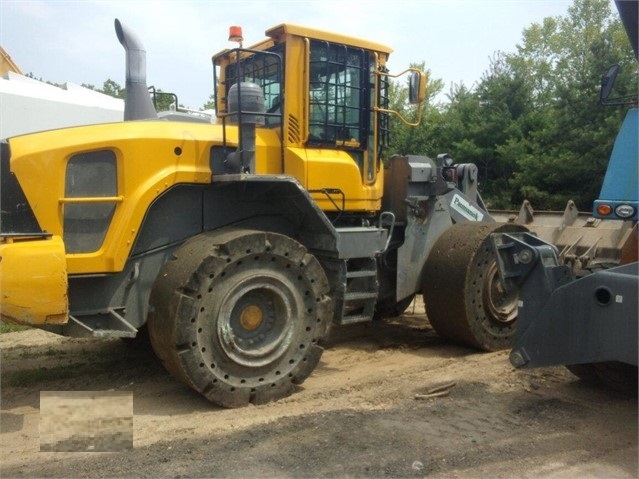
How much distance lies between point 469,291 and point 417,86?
2.02m

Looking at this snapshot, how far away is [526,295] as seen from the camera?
4.27m

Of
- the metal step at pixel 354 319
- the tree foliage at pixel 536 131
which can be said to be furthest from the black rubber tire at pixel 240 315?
the tree foliage at pixel 536 131

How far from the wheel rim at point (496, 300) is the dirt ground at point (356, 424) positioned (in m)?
0.42

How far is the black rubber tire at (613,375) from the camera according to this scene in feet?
15.3

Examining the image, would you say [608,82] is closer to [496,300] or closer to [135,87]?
[496,300]

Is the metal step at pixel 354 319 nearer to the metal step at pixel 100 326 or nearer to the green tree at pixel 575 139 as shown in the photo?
the metal step at pixel 100 326

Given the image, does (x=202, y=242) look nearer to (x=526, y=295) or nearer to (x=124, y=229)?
(x=124, y=229)

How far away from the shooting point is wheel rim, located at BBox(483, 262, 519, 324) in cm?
634

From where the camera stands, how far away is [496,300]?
6.45 m

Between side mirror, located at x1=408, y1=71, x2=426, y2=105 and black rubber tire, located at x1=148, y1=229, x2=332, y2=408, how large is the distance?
77.3 inches

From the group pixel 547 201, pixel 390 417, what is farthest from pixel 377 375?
pixel 547 201

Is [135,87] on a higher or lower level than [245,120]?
higher

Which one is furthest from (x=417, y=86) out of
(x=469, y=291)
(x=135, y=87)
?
(x=135, y=87)

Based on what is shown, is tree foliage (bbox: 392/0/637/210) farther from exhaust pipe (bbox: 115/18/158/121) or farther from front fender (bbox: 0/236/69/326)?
front fender (bbox: 0/236/69/326)
